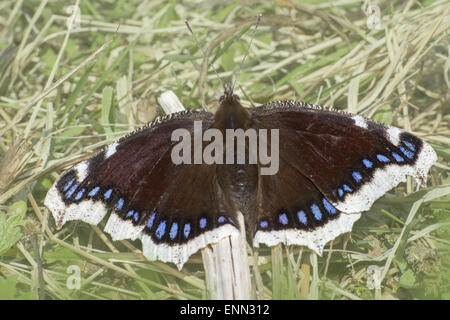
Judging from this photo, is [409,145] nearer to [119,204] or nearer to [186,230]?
[186,230]

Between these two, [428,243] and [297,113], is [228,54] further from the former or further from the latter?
[428,243]

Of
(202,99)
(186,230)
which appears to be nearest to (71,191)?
(186,230)

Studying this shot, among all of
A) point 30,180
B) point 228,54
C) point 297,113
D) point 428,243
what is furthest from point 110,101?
point 428,243

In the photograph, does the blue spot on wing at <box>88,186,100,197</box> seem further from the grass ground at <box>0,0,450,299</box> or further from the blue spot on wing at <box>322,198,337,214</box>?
the blue spot on wing at <box>322,198,337,214</box>

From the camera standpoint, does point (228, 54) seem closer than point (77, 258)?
No

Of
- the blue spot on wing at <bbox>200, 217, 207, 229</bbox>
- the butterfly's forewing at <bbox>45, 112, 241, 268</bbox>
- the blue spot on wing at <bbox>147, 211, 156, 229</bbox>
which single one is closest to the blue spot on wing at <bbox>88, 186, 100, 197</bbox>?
the butterfly's forewing at <bbox>45, 112, 241, 268</bbox>
